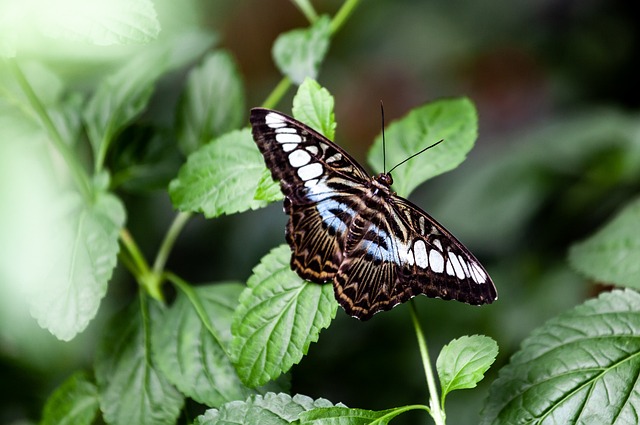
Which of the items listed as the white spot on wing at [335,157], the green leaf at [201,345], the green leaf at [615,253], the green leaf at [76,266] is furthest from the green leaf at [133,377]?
the green leaf at [615,253]

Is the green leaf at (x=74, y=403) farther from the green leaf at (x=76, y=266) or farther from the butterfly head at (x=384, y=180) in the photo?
the butterfly head at (x=384, y=180)

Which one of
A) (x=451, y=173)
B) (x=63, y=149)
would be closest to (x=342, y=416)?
(x=63, y=149)

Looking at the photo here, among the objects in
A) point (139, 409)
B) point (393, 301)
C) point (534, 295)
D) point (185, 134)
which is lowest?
point (534, 295)

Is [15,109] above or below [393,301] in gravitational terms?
Result: above

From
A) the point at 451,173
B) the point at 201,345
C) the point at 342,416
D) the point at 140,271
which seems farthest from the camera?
the point at 451,173

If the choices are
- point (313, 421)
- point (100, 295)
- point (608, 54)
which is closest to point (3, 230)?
point (100, 295)

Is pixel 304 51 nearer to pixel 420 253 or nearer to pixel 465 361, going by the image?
pixel 420 253

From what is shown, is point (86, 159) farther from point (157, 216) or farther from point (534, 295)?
point (534, 295)
